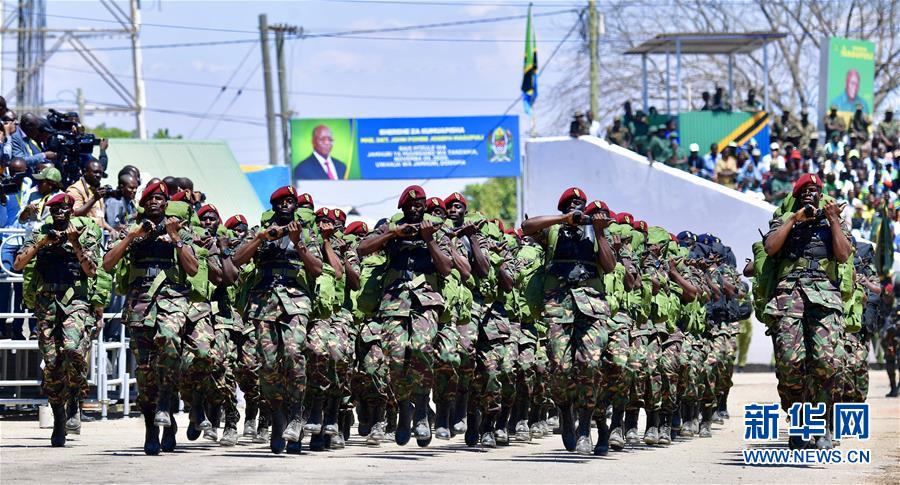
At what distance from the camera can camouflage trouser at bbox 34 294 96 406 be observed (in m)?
14.8

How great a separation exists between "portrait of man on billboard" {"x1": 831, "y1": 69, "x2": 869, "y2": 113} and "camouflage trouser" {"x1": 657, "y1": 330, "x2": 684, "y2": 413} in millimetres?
27089

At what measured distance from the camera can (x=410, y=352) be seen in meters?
14.2

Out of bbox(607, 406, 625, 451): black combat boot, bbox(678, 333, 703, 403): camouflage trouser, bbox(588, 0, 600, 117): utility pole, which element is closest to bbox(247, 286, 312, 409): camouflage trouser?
bbox(607, 406, 625, 451): black combat boot

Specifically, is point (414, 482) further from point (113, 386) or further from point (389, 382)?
point (113, 386)

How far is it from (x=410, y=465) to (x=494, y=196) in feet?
276

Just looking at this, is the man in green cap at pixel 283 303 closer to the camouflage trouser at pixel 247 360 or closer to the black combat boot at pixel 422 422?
the camouflage trouser at pixel 247 360

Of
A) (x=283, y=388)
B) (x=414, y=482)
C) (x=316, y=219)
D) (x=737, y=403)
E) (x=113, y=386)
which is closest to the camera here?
(x=414, y=482)

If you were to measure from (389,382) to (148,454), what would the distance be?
6.79 feet

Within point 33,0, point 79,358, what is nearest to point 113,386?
point 79,358

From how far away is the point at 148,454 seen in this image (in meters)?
13.9

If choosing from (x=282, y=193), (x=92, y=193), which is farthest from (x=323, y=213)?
(x=92, y=193)

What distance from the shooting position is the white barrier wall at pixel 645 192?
33.4 metres

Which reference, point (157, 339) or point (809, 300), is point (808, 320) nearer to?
point (809, 300)

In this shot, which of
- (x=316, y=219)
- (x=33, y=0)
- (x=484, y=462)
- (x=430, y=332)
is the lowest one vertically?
(x=484, y=462)
